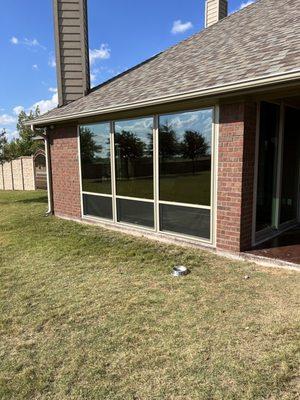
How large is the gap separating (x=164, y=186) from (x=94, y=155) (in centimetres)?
228

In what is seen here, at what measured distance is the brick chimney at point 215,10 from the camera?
1055 cm

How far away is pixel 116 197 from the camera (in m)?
7.37

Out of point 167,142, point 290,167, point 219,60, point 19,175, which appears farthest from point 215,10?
point 19,175

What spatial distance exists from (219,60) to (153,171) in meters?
2.30

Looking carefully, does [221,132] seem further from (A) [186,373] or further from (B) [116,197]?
(A) [186,373]

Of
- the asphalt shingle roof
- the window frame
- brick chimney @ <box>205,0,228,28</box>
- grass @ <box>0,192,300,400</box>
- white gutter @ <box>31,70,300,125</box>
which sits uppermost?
brick chimney @ <box>205,0,228,28</box>

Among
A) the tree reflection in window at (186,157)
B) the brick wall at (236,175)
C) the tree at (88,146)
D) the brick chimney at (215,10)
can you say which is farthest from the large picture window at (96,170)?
the brick chimney at (215,10)

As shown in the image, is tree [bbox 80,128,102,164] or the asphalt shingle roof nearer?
the asphalt shingle roof

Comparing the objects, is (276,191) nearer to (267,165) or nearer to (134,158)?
(267,165)

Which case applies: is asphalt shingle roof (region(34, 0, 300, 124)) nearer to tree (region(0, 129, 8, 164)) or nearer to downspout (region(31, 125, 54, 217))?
downspout (region(31, 125, 54, 217))

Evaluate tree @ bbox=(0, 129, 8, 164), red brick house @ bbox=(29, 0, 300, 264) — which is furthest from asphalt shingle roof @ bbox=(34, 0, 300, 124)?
tree @ bbox=(0, 129, 8, 164)

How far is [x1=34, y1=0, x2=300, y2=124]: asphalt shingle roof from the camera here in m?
4.93

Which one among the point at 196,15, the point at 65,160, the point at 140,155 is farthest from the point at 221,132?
the point at 196,15

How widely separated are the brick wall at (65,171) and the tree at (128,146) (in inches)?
61.1
